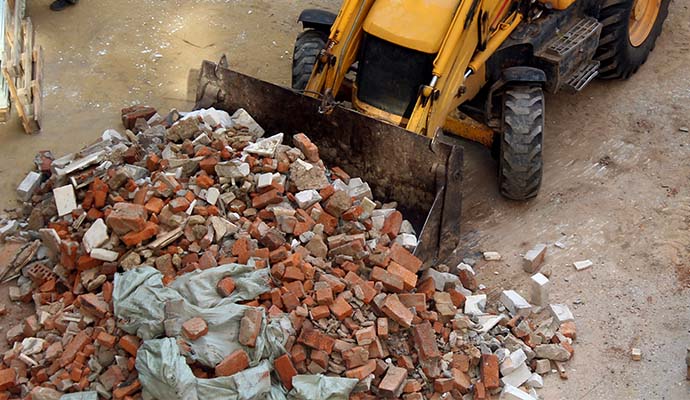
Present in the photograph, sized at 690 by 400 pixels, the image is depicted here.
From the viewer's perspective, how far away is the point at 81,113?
8.34 metres

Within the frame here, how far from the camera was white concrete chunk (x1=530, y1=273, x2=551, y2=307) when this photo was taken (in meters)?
6.15

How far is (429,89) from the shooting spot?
6.10 metres

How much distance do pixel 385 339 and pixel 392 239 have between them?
83 cm

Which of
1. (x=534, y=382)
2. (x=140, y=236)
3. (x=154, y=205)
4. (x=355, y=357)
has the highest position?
(x=154, y=205)

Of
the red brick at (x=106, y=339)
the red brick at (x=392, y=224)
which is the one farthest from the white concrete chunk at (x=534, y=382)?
the red brick at (x=106, y=339)

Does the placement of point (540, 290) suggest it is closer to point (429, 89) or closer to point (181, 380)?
point (429, 89)

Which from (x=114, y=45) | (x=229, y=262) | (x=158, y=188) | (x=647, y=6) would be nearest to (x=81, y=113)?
(x=114, y=45)

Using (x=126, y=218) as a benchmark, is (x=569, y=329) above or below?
below

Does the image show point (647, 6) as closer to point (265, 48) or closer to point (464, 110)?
point (464, 110)

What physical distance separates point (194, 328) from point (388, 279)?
1331 mm

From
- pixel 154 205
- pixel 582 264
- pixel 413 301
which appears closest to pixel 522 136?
pixel 582 264

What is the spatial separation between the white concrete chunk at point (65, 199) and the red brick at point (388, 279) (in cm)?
235

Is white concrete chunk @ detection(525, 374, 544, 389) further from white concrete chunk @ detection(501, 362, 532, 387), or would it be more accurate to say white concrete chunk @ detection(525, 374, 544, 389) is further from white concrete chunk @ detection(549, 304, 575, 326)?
white concrete chunk @ detection(549, 304, 575, 326)

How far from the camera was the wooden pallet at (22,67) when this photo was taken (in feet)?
26.1
